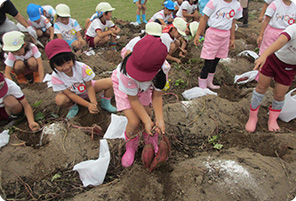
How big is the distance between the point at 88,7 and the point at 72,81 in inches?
252

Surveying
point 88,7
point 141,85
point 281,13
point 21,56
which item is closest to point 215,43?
point 281,13

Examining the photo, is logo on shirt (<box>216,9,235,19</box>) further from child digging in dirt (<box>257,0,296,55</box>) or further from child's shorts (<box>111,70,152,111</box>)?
child's shorts (<box>111,70,152,111</box>)

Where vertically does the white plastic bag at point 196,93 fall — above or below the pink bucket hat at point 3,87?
below

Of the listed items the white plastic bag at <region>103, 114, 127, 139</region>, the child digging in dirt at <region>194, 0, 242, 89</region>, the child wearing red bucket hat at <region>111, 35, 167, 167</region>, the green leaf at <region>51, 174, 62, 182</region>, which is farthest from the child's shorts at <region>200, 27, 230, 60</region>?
the green leaf at <region>51, 174, 62, 182</region>

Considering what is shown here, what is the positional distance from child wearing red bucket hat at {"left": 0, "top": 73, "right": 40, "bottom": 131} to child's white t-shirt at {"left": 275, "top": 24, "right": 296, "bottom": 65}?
10.1ft

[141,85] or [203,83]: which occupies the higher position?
[141,85]

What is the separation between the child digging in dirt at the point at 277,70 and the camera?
6.11ft

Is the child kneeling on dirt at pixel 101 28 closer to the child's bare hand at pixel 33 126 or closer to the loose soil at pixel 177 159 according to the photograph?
the loose soil at pixel 177 159

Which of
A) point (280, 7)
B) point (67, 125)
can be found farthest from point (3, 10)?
point (280, 7)

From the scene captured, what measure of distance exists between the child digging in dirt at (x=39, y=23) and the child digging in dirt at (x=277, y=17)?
492cm

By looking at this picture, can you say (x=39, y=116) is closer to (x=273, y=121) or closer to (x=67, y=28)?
(x=67, y=28)

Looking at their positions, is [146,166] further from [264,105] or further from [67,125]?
[264,105]

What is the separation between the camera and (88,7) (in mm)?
7742

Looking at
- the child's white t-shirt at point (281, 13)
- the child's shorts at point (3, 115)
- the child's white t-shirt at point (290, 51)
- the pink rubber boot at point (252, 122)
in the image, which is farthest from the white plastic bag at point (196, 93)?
the child's shorts at point (3, 115)
